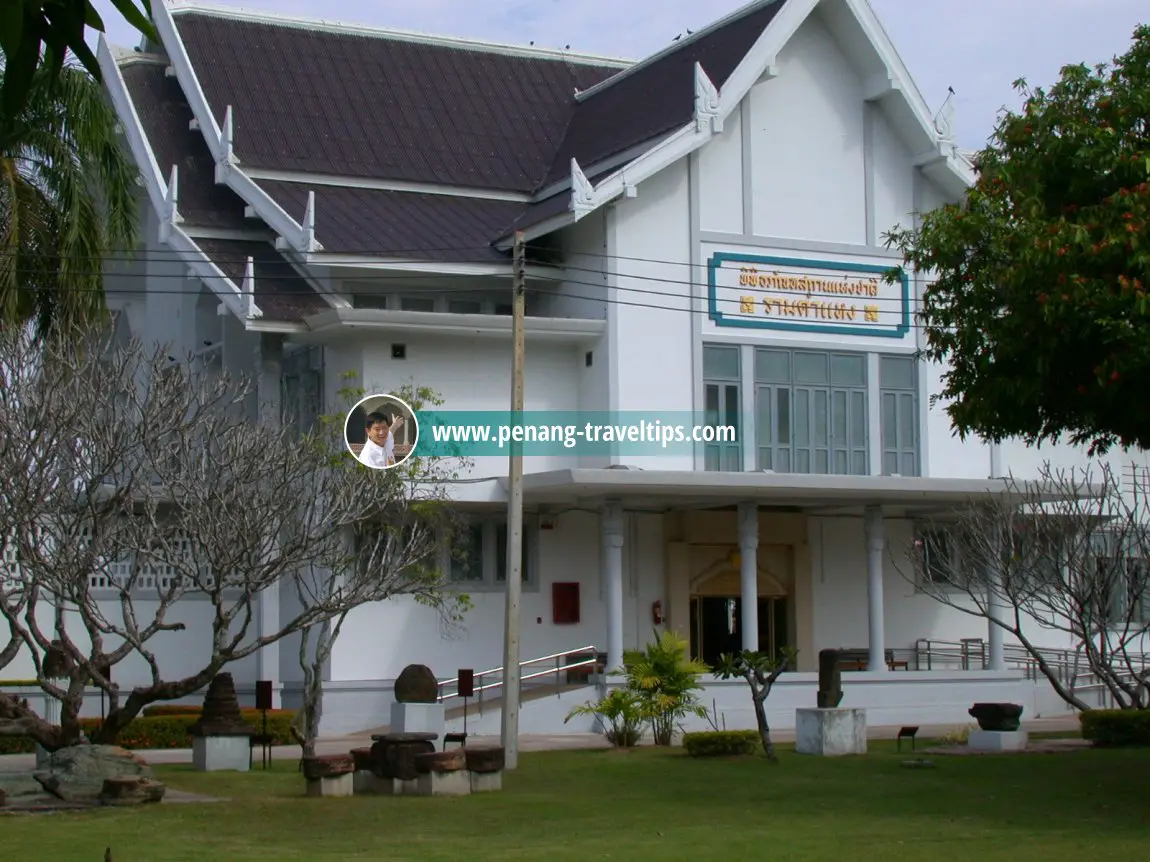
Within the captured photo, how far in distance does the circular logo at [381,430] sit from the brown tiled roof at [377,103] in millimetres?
7006

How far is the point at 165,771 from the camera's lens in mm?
23141

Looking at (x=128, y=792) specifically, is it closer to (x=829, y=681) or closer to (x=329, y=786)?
(x=329, y=786)

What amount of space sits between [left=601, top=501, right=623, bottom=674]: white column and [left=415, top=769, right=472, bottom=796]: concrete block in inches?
479

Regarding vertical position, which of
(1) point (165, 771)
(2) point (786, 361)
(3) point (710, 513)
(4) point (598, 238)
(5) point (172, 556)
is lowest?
(1) point (165, 771)

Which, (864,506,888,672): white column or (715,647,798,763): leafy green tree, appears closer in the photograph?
(715,647,798,763): leafy green tree

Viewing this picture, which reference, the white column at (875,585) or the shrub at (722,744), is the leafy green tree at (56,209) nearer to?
the shrub at (722,744)

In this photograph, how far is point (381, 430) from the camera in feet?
102

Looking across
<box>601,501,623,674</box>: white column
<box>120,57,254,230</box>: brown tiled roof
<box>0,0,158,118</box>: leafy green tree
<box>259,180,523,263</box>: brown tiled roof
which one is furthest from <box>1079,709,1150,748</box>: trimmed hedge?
<box>0,0,158,118</box>: leafy green tree

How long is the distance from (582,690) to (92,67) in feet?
89.8

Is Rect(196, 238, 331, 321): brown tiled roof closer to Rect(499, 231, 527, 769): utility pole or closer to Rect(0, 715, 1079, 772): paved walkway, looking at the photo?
Rect(0, 715, 1079, 772): paved walkway

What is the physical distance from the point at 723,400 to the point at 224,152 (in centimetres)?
1127

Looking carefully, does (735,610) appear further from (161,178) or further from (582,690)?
(161,178)

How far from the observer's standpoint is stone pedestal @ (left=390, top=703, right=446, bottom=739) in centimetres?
2670

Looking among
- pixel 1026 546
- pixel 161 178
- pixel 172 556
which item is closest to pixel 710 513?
pixel 1026 546
